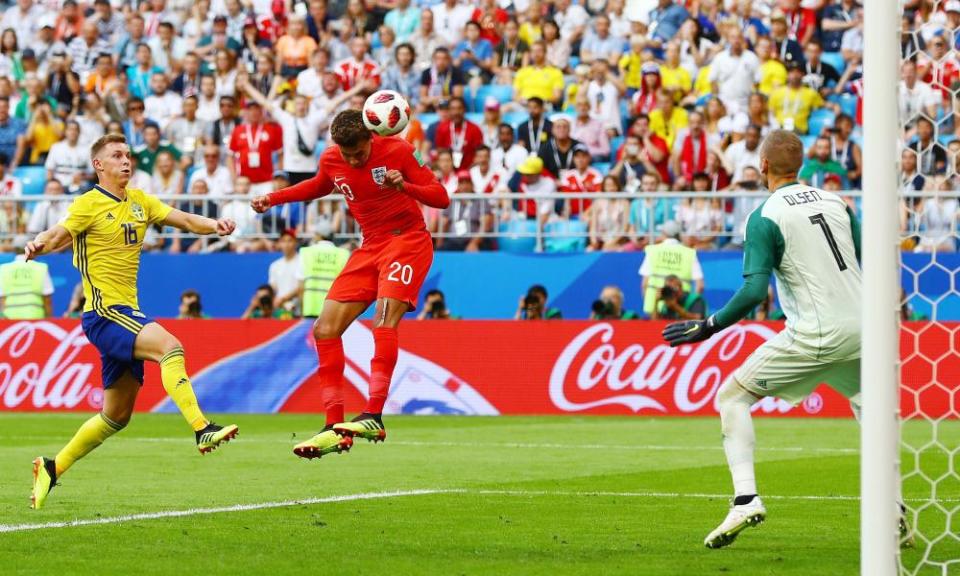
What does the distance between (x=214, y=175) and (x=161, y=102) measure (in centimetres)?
277

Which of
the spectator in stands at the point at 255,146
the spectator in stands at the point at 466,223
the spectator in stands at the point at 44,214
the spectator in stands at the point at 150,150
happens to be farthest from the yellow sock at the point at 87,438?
the spectator in stands at the point at 150,150

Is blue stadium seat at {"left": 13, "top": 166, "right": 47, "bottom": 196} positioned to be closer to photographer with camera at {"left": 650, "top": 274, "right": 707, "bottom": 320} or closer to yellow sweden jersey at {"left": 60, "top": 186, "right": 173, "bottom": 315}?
photographer with camera at {"left": 650, "top": 274, "right": 707, "bottom": 320}

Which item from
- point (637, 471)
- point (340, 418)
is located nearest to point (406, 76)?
point (637, 471)

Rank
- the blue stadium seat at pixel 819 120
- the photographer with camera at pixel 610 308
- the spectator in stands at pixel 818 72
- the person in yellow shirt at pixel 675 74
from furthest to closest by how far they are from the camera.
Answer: the person in yellow shirt at pixel 675 74
the spectator in stands at pixel 818 72
the blue stadium seat at pixel 819 120
the photographer with camera at pixel 610 308

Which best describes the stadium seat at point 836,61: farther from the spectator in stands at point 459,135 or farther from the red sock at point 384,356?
the red sock at point 384,356

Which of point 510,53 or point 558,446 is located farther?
point 510,53

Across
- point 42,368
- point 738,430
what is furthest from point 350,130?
point 42,368

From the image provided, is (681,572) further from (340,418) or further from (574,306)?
(574,306)

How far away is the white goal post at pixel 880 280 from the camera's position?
21.6 feet

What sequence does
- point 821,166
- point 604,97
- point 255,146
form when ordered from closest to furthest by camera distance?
point 821,166
point 604,97
point 255,146

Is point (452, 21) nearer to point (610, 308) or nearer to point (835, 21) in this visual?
point (835, 21)

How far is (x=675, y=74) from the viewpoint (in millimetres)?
24078

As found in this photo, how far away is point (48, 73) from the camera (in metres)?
27.3

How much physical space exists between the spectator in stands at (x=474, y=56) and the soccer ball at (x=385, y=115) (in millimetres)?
14456
